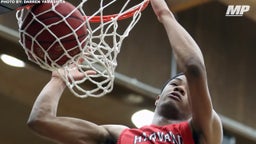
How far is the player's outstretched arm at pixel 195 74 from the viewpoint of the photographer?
5.66ft

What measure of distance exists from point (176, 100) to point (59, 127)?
428 millimetres

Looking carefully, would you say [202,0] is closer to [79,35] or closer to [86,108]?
[86,108]

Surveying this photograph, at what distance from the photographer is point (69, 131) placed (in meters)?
1.90

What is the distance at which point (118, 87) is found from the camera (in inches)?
172

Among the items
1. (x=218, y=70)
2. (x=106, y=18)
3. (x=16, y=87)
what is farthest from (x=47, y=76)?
(x=106, y=18)

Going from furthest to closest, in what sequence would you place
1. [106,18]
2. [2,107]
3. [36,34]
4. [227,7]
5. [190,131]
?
[2,107] → [227,7] → [106,18] → [190,131] → [36,34]

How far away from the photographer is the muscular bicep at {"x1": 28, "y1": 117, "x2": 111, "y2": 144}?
1884 mm

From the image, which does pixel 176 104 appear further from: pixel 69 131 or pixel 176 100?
pixel 69 131

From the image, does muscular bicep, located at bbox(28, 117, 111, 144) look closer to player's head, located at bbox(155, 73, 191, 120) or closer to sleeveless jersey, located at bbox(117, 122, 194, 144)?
sleeveless jersey, located at bbox(117, 122, 194, 144)

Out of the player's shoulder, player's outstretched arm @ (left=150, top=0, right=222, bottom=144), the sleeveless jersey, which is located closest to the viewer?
player's outstretched arm @ (left=150, top=0, right=222, bottom=144)

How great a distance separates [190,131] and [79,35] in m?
0.45

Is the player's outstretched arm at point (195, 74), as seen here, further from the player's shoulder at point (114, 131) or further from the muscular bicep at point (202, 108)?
the player's shoulder at point (114, 131)

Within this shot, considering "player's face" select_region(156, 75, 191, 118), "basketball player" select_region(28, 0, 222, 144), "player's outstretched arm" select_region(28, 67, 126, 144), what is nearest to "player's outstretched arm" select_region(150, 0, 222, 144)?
"basketball player" select_region(28, 0, 222, 144)

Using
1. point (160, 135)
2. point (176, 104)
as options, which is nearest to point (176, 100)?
point (176, 104)
